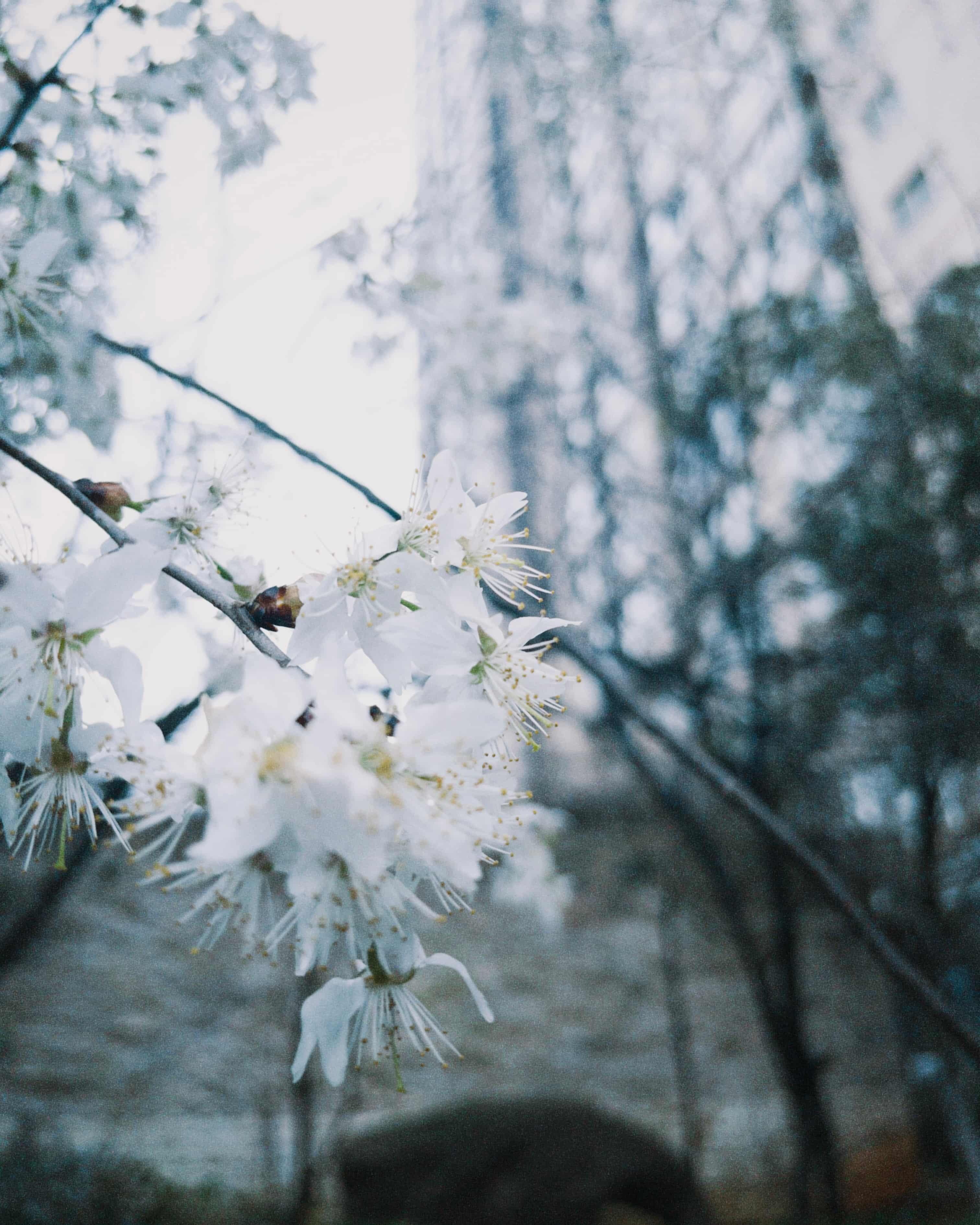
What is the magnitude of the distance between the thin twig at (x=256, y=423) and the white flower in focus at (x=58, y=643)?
25 centimetres

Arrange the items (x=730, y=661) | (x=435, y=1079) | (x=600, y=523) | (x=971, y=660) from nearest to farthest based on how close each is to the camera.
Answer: (x=971, y=660)
(x=730, y=661)
(x=600, y=523)
(x=435, y=1079)

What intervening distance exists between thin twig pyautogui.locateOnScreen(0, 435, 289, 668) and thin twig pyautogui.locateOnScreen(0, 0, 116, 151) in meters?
0.43

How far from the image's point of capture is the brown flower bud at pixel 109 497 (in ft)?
2.02

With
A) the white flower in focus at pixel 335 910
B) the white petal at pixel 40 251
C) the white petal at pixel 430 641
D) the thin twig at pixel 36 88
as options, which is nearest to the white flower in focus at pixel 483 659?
the white petal at pixel 430 641

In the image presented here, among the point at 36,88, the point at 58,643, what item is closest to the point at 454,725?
the point at 58,643

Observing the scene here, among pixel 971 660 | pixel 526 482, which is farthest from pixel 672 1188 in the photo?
pixel 526 482

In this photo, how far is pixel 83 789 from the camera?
55 cm

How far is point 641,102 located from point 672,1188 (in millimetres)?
3490

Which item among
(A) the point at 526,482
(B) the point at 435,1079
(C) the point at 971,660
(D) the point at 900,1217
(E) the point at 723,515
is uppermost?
(A) the point at 526,482

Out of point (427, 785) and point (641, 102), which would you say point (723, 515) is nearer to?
point (641, 102)

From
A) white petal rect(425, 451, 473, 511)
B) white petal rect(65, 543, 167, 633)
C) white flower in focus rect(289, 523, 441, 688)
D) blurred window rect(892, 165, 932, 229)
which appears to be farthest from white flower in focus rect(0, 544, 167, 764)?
blurred window rect(892, 165, 932, 229)

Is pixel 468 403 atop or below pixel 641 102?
below

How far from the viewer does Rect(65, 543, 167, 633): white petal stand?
50 centimetres

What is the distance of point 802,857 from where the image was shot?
943 millimetres
